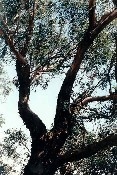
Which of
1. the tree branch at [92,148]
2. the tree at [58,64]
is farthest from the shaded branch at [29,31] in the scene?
the tree branch at [92,148]

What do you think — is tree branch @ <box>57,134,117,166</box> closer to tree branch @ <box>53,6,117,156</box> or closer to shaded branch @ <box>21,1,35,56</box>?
tree branch @ <box>53,6,117,156</box>

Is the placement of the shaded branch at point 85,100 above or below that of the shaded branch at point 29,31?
below

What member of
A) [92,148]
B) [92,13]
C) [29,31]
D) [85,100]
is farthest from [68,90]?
[29,31]

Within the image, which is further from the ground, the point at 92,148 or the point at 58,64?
the point at 58,64

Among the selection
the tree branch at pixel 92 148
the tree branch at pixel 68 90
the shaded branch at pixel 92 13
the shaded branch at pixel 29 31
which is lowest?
the tree branch at pixel 92 148

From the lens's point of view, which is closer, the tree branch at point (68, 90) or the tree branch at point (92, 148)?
the tree branch at point (92, 148)

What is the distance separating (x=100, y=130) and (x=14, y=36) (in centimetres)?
622

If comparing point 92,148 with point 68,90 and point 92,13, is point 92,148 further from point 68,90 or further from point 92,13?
point 92,13

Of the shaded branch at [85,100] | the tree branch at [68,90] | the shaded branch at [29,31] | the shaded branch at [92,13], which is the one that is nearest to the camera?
the shaded branch at [92,13]

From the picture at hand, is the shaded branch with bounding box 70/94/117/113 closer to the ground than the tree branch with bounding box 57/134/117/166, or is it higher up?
higher up

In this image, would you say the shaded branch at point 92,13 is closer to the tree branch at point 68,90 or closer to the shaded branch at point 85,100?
the tree branch at point 68,90

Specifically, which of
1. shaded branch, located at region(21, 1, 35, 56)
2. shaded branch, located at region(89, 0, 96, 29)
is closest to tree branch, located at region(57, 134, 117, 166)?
shaded branch, located at region(89, 0, 96, 29)

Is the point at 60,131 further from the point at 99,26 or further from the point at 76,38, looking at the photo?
the point at 76,38

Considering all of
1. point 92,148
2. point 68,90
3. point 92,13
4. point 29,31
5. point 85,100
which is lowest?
point 92,148
